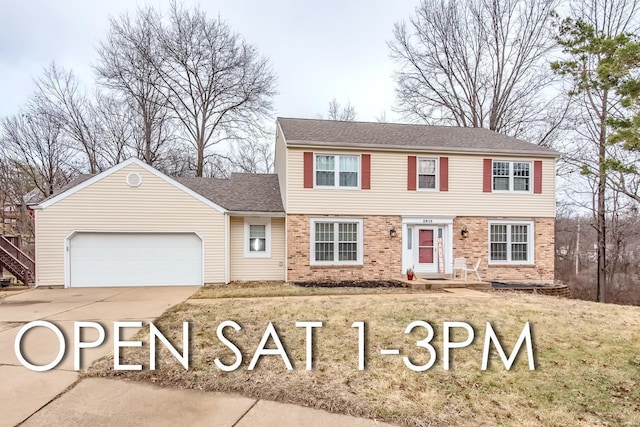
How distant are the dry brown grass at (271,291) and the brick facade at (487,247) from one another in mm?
3650

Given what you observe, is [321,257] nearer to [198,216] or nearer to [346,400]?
[198,216]

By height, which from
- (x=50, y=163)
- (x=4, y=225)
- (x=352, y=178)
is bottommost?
(x=4, y=225)

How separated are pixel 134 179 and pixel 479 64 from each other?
818 inches

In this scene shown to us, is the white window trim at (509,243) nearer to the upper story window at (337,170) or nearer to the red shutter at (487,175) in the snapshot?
the red shutter at (487,175)

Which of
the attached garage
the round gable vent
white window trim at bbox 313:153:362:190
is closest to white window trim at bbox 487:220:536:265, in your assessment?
white window trim at bbox 313:153:362:190

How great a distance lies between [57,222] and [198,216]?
418cm

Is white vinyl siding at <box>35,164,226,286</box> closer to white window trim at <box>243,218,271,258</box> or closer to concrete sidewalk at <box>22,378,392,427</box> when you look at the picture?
white window trim at <box>243,218,271,258</box>

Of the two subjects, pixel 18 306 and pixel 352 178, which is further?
pixel 352 178

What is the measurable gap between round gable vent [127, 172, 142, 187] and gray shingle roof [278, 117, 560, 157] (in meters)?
4.95

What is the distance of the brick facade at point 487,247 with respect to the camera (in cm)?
1334

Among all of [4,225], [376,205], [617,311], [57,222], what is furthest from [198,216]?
[4,225]

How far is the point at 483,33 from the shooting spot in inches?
878

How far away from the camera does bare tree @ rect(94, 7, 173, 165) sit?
20.1 m

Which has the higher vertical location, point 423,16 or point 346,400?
point 423,16
